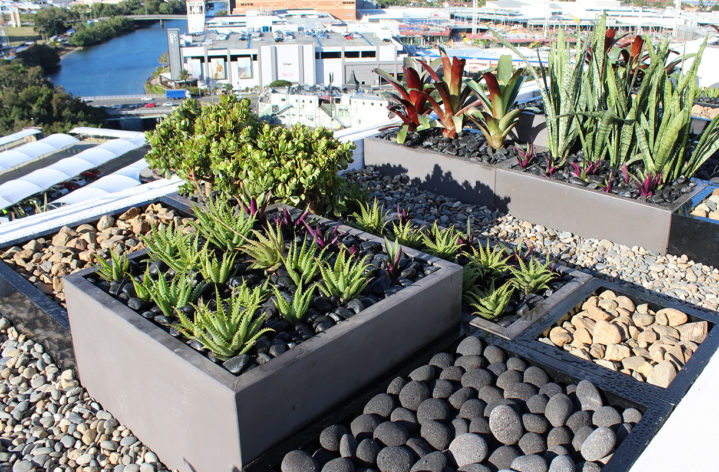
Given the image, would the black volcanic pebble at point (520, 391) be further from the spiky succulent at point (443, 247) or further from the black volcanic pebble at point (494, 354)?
the spiky succulent at point (443, 247)

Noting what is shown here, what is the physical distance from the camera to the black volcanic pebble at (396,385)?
2340mm

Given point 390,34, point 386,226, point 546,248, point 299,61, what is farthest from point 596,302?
point 390,34

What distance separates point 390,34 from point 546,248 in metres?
62.1

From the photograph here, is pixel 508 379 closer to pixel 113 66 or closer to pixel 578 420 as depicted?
pixel 578 420

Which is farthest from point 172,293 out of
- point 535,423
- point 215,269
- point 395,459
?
point 535,423

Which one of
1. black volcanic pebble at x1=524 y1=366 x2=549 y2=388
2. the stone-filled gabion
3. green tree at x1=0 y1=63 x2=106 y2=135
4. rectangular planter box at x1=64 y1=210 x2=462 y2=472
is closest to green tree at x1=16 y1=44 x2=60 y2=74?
green tree at x1=0 y1=63 x2=106 y2=135

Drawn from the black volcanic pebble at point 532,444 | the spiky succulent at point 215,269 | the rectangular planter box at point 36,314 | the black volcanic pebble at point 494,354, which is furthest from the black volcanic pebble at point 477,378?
the rectangular planter box at point 36,314

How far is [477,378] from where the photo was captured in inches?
93.7

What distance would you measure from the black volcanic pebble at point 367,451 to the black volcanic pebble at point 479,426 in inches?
14.0

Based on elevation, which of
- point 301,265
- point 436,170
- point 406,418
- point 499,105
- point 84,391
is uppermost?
point 499,105

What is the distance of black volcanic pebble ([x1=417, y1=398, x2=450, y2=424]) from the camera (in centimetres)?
219

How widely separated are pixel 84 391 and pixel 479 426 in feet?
5.67

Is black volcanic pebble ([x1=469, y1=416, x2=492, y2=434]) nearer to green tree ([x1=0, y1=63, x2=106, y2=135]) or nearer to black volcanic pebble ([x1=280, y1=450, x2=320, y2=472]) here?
black volcanic pebble ([x1=280, y1=450, x2=320, y2=472])

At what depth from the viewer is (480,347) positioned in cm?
259
